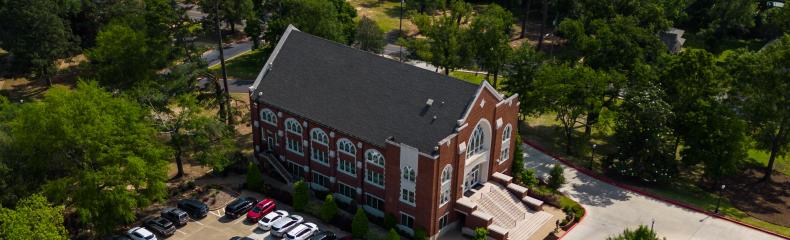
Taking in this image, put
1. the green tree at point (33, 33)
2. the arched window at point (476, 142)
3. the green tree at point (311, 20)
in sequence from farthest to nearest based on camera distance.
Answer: the green tree at point (311, 20) < the green tree at point (33, 33) < the arched window at point (476, 142)

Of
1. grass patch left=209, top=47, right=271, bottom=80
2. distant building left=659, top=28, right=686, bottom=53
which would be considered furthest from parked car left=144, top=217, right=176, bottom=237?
distant building left=659, top=28, right=686, bottom=53

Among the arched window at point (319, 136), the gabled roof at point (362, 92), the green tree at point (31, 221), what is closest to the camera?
the green tree at point (31, 221)

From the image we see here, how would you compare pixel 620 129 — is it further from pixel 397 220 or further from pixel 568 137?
pixel 397 220

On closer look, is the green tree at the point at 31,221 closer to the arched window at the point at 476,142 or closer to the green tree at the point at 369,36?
the arched window at the point at 476,142

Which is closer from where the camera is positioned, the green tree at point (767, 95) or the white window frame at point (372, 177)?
the white window frame at point (372, 177)

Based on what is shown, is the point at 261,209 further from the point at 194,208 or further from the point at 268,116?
the point at 268,116

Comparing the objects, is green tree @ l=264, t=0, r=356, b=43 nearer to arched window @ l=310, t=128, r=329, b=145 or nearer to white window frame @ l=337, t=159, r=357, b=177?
arched window @ l=310, t=128, r=329, b=145

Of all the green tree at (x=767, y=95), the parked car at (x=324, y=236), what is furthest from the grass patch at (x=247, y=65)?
the green tree at (x=767, y=95)
